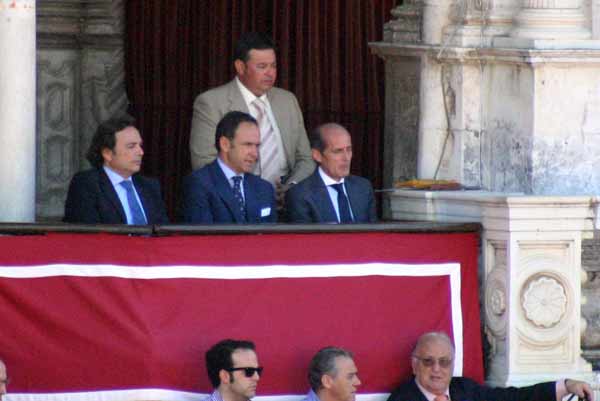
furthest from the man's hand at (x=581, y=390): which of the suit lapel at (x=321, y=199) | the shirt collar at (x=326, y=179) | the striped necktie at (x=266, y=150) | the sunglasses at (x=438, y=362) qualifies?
the striped necktie at (x=266, y=150)

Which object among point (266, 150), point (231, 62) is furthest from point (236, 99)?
point (231, 62)

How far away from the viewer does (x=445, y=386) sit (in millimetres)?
11578

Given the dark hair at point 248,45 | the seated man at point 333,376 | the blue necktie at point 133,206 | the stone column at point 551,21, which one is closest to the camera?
the seated man at point 333,376

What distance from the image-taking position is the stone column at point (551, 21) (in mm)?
12359

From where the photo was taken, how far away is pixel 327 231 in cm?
1180

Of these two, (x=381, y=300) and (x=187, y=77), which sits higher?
(x=187, y=77)

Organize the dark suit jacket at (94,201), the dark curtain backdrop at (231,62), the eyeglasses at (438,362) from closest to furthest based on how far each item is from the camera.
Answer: the eyeglasses at (438,362) < the dark suit jacket at (94,201) < the dark curtain backdrop at (231,62)

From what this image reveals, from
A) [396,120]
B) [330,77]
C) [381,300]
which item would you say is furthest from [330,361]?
[330,77]

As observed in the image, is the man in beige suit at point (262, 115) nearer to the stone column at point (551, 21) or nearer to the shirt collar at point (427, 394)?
the stone column at point (551, 21)

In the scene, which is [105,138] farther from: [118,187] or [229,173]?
[229,173]

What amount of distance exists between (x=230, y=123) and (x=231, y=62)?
13.5 feet

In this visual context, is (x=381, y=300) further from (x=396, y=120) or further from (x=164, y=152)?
(x=164, y=152)

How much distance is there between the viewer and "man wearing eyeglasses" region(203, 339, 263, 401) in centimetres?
1112

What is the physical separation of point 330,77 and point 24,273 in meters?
5.10
